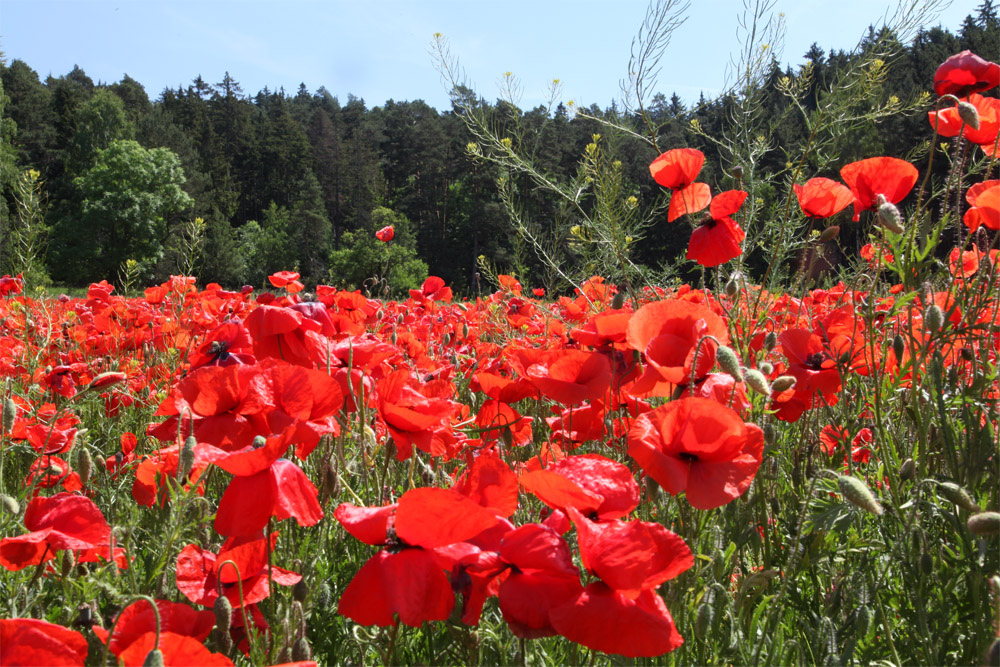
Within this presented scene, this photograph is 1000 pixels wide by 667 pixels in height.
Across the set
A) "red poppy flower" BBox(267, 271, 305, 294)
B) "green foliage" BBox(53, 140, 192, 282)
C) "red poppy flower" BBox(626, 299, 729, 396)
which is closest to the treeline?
"green foliage" BBox(53, 140, 192, 282)

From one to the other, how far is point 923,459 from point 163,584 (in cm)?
140

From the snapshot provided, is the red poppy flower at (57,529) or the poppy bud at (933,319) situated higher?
the poppy bud at (933,319)

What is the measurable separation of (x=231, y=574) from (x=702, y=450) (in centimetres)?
74

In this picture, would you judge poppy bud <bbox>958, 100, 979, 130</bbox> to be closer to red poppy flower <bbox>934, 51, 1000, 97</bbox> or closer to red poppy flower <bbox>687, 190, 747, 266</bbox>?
red poppy flower <bbox>934, 51, 1000, 97</bbox>

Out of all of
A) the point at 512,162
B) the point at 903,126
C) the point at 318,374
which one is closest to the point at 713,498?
the point at 318,374

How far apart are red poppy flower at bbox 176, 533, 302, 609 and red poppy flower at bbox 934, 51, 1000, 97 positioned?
1848 mm

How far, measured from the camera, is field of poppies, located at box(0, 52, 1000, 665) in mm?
757

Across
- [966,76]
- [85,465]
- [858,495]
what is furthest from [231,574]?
[966,76]

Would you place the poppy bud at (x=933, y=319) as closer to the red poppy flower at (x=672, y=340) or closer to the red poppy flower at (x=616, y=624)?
the red poppy flower at (x=672, y=340)

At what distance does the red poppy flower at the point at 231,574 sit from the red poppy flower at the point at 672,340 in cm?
68

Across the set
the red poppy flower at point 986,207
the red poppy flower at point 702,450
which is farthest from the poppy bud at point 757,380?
the red poppy flower at point 986,207

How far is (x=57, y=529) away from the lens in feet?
3.53

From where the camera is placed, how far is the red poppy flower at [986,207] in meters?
1.37

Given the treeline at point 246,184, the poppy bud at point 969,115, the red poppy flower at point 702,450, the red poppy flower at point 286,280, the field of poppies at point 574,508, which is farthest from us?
the treeline at point 246,184
